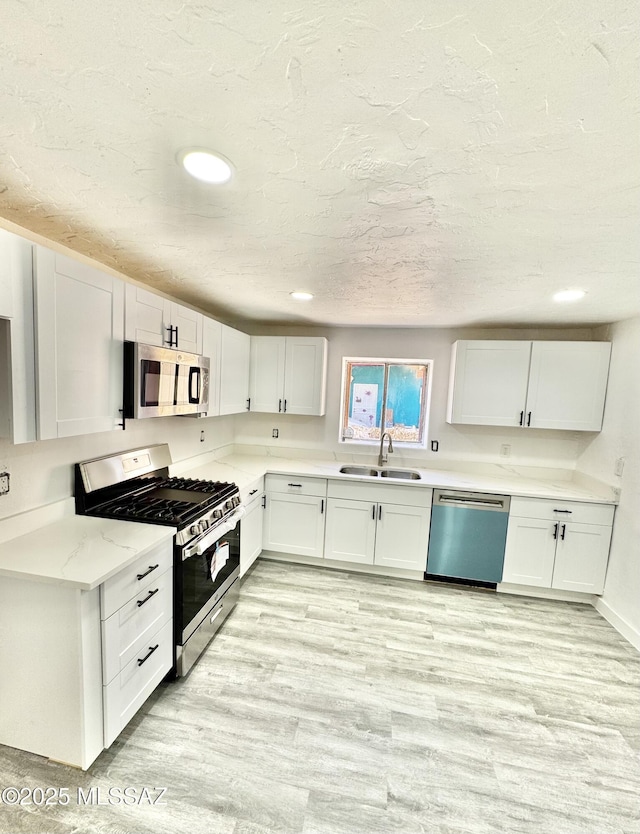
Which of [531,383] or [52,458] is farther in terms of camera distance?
[531,383]

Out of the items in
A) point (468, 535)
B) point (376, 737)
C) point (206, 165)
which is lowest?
point (376, 737)

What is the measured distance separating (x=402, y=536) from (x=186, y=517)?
1.95m

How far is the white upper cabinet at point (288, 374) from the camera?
3.46m

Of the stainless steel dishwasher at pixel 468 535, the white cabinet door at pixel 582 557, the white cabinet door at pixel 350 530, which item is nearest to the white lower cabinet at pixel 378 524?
the white cabinet door at pixel 350 530

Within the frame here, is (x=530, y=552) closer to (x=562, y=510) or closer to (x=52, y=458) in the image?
(x=562, y=510)

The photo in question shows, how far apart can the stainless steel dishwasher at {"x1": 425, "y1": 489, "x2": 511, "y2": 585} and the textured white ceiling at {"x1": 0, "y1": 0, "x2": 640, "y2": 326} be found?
1903 millimetres

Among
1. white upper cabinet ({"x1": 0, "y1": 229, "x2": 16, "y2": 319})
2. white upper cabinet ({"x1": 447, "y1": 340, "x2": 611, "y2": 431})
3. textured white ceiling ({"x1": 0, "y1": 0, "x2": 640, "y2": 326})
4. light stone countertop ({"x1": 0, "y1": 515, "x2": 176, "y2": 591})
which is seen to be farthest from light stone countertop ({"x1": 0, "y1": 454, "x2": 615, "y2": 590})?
textured white ceiling ({"x1": 0, "y1": 0, "x2": 640, "y2": 326})

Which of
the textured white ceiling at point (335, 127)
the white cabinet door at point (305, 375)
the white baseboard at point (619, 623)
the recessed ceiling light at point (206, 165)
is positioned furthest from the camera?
the white cabinet door at point (305, 375)

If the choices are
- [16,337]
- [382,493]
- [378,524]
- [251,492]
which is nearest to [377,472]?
[382,493]

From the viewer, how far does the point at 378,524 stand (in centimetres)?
308

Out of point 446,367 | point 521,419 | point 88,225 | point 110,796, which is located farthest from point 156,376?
point 521,419

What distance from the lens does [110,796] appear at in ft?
4.43

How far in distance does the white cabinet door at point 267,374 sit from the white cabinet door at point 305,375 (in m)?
0.07

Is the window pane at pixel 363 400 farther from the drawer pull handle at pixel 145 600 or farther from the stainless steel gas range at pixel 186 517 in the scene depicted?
the drawer pull handle at pixel 145 600
